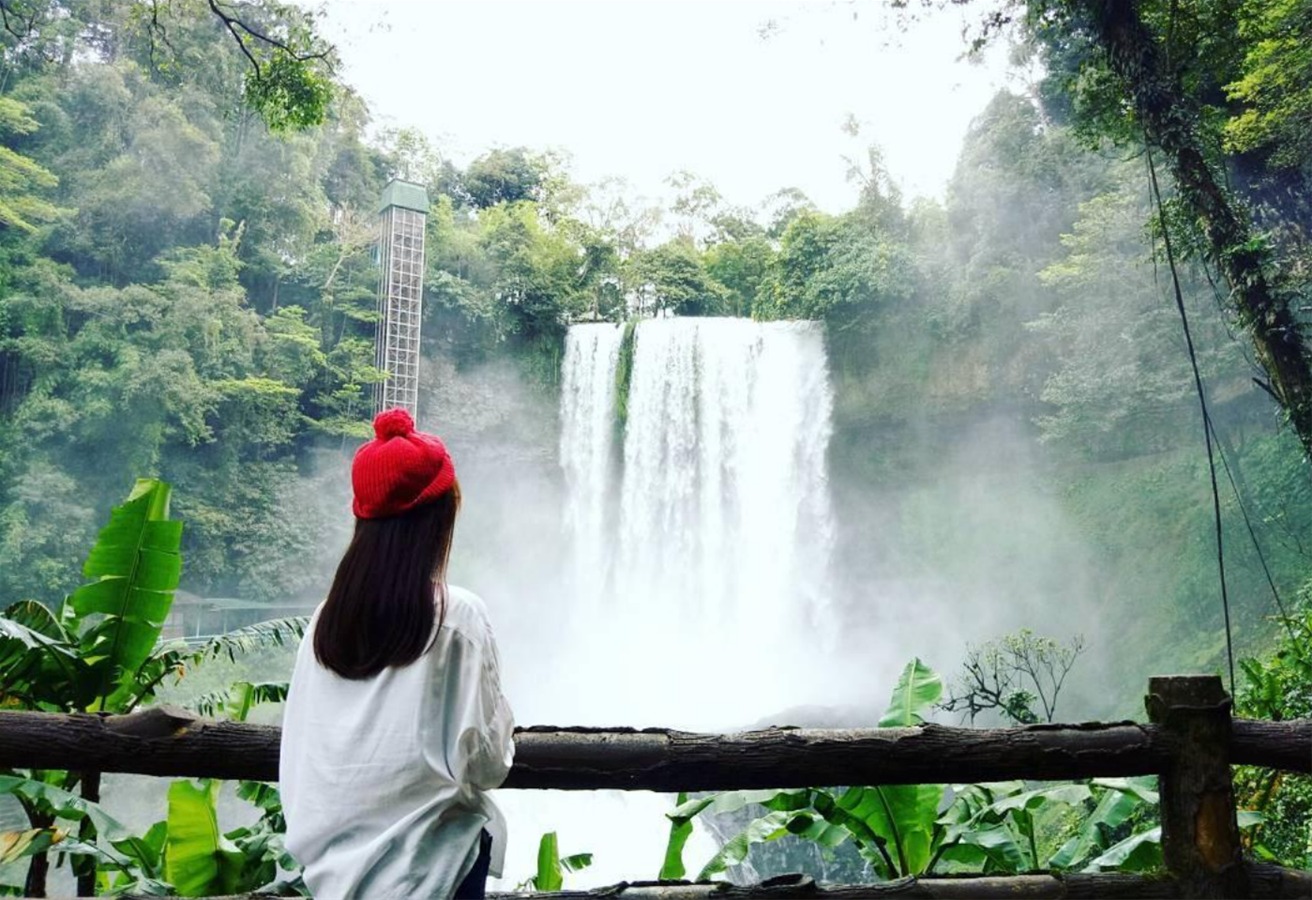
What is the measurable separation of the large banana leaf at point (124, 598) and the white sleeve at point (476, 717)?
65.1 inches

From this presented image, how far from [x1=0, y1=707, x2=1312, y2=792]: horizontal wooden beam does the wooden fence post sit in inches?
1.4

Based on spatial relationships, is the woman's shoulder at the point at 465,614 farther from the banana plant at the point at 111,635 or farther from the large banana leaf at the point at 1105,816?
the banana plant at the point at 111,635

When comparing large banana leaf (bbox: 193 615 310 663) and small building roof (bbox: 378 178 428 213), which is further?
small building roof (bbox: 378 178 428 213)

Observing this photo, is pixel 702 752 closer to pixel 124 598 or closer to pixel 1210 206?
pixel 124 598

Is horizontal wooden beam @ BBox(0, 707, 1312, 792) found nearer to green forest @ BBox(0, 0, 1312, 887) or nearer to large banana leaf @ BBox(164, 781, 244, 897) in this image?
large banana leaf @ BBox(164, 781, 244, 897)

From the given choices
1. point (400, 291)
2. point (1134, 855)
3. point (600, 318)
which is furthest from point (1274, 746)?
point (600, 318)

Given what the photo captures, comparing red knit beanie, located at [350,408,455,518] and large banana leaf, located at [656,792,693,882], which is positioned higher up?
red knit beanie, located at [350,408,455,518]

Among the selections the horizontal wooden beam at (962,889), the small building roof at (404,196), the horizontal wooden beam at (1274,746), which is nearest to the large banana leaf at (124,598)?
the horizontal wooden beam at (962,889)

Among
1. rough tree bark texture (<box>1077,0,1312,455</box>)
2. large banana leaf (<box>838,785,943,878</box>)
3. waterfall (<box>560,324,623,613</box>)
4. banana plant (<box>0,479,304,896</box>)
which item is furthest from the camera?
waterfall (<box>560,324,623,613</box>)

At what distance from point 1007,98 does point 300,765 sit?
403 inches

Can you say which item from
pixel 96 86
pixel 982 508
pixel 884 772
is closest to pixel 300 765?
pixel 884 772

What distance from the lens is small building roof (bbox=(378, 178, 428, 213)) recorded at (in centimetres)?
1312

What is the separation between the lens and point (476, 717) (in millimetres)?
1026

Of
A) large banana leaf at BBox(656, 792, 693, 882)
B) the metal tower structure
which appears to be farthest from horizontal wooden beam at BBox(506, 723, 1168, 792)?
the metal tower structure
